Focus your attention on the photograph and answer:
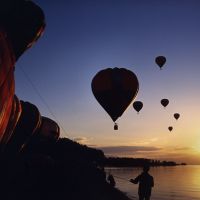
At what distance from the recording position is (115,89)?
23.8 metres

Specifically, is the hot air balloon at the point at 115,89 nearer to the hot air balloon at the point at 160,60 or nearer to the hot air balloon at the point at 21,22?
the hot air balloon at the point at 160,60

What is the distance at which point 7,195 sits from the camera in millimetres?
16844

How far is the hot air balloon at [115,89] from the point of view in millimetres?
23516

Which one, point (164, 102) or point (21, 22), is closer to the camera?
point (21, 22)

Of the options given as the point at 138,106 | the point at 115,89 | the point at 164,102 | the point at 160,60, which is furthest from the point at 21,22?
the point at 164,102

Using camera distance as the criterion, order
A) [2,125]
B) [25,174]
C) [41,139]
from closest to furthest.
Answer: [2,125]
[25,174]
[41,139]

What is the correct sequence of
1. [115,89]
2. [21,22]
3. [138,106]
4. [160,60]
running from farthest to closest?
[138,106]
[160,60]
[115,89]
[21,22]

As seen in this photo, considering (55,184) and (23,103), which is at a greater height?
(23,103)

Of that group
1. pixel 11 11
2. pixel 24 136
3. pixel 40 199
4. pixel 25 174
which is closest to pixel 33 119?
pixel 24 136

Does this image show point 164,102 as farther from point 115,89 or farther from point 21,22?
point 21,22

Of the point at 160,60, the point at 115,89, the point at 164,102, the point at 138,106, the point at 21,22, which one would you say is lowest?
the point at 164,102

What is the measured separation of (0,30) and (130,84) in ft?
57.2

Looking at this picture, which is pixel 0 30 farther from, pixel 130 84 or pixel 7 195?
pixel 130 84

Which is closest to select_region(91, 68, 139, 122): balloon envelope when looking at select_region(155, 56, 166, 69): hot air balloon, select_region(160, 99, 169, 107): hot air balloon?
select_region(155, 56, 166, 69): hot air balloon
